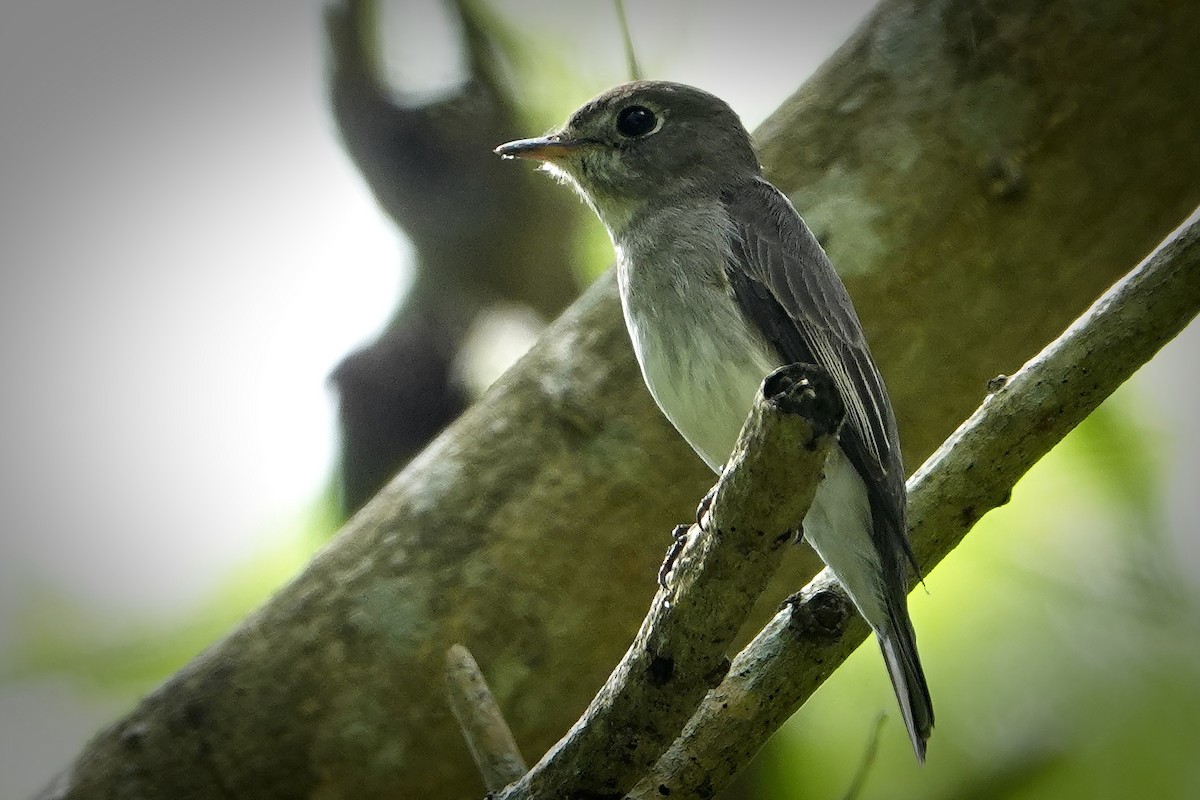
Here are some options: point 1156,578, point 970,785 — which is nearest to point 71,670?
point 970,785

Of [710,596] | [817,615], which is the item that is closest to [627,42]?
[817,615]

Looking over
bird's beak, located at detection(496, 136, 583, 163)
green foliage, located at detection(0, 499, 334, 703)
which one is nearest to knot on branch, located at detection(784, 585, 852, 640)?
bird's beak, located at detection(496, 136, 583, 163)

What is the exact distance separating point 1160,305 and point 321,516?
219 centimetres

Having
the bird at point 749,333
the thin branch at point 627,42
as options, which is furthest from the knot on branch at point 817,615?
the thin branch at point 627,42

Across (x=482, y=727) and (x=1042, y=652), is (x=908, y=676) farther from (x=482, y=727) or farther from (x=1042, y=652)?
(x=1042, y=652)

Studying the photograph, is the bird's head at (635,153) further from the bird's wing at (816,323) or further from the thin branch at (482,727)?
the thin branch at (482,727)

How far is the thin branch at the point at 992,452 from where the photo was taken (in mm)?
1568

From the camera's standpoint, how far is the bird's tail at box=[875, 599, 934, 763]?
1.78 metres

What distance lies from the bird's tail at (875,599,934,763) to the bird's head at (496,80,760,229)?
98cm

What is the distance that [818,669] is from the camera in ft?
5.37

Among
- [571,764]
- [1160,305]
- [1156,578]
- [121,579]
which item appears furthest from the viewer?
[1156,578]

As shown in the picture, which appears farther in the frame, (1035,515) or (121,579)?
(1035,515)

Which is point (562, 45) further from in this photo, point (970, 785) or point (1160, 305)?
point (970, 785)

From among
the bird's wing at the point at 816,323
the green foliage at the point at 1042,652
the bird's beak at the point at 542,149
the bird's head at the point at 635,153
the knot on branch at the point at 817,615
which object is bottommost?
the green foliage at the point at 1042,652
